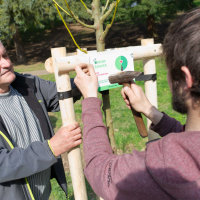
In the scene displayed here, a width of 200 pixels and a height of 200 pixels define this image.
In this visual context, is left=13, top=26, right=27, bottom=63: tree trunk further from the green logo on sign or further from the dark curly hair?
the dark curly hair

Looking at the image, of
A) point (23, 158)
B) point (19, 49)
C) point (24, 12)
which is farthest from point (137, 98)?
point (19, 49)

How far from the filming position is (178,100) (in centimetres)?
104

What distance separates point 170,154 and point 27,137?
123 cm

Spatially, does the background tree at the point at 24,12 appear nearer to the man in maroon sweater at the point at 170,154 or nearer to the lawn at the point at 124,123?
the lawn at the point at 124,123

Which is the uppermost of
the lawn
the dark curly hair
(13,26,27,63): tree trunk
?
the dark curly hair

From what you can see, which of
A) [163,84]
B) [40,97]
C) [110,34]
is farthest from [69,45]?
[40,97]

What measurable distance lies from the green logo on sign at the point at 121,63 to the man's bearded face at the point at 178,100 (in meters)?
0.62

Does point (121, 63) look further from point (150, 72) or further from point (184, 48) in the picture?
point (184, 48)

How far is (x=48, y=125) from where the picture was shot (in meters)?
1.93

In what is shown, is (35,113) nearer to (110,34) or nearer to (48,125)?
(48,125)

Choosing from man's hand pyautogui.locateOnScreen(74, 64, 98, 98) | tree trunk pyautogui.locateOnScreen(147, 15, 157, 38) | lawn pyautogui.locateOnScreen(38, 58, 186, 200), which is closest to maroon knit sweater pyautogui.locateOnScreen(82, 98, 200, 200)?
man's hand pyautogui.locateOnScreen(74, 64, 98, 98)

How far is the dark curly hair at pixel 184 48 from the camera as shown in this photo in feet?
2.90

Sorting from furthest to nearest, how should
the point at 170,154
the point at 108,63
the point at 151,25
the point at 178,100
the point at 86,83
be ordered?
the point at 151,25 < the point at 108,63 < the point at 86,83 < the point at 178,100 < the point at 170,154

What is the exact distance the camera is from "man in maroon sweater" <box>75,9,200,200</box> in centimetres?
83
